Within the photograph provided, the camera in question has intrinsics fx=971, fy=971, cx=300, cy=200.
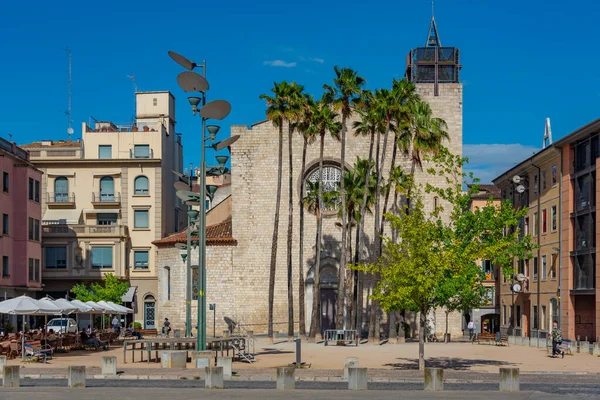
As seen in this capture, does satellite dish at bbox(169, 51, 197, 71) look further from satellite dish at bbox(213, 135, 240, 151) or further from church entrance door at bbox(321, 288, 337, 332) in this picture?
church entrance door at bbox(321, 288, 337, 332)

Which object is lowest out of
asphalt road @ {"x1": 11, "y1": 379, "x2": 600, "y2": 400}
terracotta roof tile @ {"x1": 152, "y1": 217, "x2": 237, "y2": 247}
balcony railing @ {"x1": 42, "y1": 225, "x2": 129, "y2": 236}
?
asphalt road @ {"x1": 11, "y1": 379, "x2": 600, "y2": 400}

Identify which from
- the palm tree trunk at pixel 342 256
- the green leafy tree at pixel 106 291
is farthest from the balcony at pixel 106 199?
the palm tree trunk at pixel 342 256

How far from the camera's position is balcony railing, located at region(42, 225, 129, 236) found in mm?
70562

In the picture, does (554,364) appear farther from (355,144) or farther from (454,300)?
(355,144)

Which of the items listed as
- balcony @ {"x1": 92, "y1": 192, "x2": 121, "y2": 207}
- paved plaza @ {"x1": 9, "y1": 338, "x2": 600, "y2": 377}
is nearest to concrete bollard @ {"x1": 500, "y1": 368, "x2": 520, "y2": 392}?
paved plaza @ {"x1": 9, "y1": 338, "x2": 600, "y2": 377}

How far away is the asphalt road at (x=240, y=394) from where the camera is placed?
22.7 m

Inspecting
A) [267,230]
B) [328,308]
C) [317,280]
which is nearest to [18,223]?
[267,230]

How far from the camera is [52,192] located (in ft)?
239

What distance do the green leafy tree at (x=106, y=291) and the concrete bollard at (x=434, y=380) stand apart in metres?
44.1

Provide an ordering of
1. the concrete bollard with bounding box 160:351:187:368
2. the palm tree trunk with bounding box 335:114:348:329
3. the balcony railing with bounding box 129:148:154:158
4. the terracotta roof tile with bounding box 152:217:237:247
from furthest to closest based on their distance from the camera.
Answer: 1. the balcony railing with bounding box 129:148:154:158
2. the terracotta roof tile with bounding box 152:217:237:247
3. the palm tree trunk with bounding box 335:114:348:329
4. the concrete bollard with bounding box 160:351:187:368

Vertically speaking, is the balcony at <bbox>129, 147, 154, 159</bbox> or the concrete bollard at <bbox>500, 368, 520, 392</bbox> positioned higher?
the balcony at <bbox>129, 147, 154, 159</bbox>

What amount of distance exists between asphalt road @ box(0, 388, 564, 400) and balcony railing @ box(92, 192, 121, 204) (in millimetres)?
47649

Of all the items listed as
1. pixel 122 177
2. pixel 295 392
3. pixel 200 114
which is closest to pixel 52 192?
pixel 122 177

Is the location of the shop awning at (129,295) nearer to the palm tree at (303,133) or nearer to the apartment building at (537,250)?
the palm tree at (303,133)
